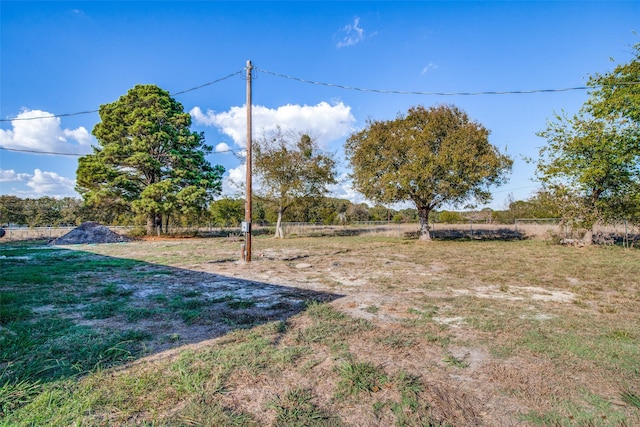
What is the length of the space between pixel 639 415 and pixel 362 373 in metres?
1.83

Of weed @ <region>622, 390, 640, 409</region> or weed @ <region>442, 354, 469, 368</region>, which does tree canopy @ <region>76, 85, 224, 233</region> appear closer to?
weed @ <region>442, 354, 469, 368</region>

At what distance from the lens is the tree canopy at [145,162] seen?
760 inches

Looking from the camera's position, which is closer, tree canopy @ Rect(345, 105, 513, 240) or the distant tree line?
tree canopy @ Rect(345, 105, 513, 240)

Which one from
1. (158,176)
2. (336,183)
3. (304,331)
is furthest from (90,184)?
(304,331)

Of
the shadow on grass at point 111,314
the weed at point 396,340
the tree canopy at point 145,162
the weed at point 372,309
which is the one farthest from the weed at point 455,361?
the tree canopy at point 145,162

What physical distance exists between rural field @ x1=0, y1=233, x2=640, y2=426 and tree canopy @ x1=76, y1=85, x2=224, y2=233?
1473cm

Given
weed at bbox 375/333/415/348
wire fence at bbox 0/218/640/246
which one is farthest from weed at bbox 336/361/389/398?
wire fence at bbox 0/218/640/246

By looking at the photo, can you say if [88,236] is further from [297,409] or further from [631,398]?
[631,398]

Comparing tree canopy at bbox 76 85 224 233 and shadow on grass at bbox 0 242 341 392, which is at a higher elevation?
tree canopy at bbox 76 85 224 233

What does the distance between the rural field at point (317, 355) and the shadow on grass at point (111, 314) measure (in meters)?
0.03

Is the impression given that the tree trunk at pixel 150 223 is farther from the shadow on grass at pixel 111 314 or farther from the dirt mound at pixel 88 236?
the shadow on grass at pixel 111 314

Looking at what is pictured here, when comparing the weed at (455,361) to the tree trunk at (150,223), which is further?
the tree trunk at (150,223)

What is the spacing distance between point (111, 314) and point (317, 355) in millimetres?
3069

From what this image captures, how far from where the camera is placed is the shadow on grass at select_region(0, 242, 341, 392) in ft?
8.70
